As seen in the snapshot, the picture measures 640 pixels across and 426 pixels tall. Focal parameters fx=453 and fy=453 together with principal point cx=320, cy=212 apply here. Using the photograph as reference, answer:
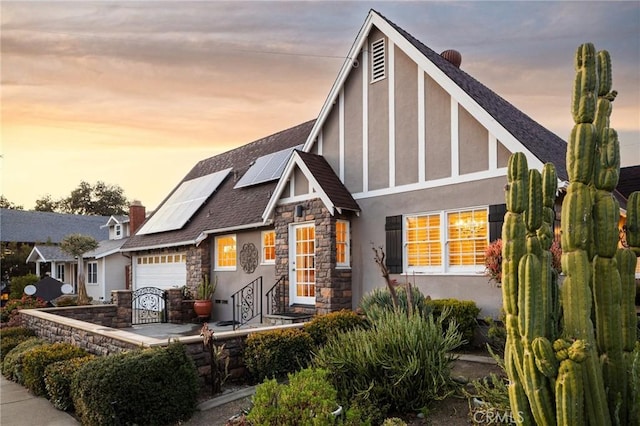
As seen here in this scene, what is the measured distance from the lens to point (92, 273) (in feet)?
85.4

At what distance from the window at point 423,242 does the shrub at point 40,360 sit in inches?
261

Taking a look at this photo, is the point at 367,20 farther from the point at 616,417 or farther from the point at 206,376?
the point at 616,417

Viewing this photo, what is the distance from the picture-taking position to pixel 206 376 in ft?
21.8

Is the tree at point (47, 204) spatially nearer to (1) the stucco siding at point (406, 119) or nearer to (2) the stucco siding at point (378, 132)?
(2) the stucco siding at point (378, 132)

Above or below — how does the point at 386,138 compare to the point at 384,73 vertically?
below

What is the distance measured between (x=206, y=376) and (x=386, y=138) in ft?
21.6

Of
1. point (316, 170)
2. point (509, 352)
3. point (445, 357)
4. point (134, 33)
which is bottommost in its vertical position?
point (445, 357)

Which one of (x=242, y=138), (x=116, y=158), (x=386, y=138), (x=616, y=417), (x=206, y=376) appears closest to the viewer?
(x=616, y=417)

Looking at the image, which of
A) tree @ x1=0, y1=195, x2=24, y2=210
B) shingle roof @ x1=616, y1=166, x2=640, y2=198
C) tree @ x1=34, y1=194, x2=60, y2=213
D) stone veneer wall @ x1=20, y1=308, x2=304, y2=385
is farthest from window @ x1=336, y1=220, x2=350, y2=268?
tree @ x1=34, y1=194, x2=60, y2=213

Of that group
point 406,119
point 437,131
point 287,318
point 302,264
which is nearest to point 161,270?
point 302,264

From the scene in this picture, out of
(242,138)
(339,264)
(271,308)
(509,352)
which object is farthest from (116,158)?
(509,352)

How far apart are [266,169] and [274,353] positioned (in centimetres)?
925

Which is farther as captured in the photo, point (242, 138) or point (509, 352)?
point (242, 138)

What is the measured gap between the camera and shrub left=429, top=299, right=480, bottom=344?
827 centimetres
